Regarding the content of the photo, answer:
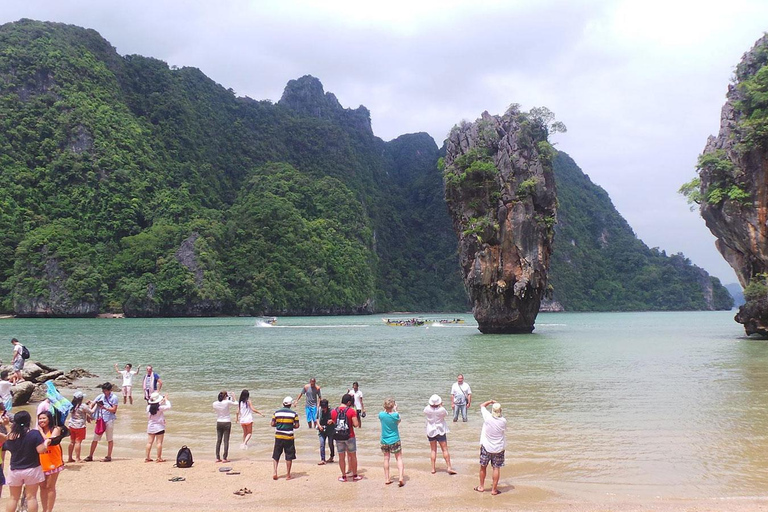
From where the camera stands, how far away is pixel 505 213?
48.3 meters

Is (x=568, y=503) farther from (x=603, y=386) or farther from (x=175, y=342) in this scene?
(x=175, y=342)

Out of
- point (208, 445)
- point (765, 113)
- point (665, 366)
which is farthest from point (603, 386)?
point (765, 113)

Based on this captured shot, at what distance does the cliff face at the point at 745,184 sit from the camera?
121 ft

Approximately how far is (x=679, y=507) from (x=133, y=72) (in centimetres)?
16176

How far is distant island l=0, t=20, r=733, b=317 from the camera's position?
96.5 metres

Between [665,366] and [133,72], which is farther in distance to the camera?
[133,72]

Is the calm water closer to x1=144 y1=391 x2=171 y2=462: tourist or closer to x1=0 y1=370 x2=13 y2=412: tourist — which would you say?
x1=144 y1=391 x2=171 y2=462: tourist

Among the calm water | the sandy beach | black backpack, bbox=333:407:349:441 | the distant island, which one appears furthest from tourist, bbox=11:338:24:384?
the distant island

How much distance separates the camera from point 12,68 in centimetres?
10981

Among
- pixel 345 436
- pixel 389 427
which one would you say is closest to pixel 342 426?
pixel 345 436

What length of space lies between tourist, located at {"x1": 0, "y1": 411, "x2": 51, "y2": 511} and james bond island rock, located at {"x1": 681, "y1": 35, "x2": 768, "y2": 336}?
4106cm

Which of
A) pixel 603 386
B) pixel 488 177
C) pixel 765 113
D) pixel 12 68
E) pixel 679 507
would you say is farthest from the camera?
pixel 12 68

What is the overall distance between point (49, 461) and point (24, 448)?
654 mm

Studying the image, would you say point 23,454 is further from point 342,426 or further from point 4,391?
point 4,391
